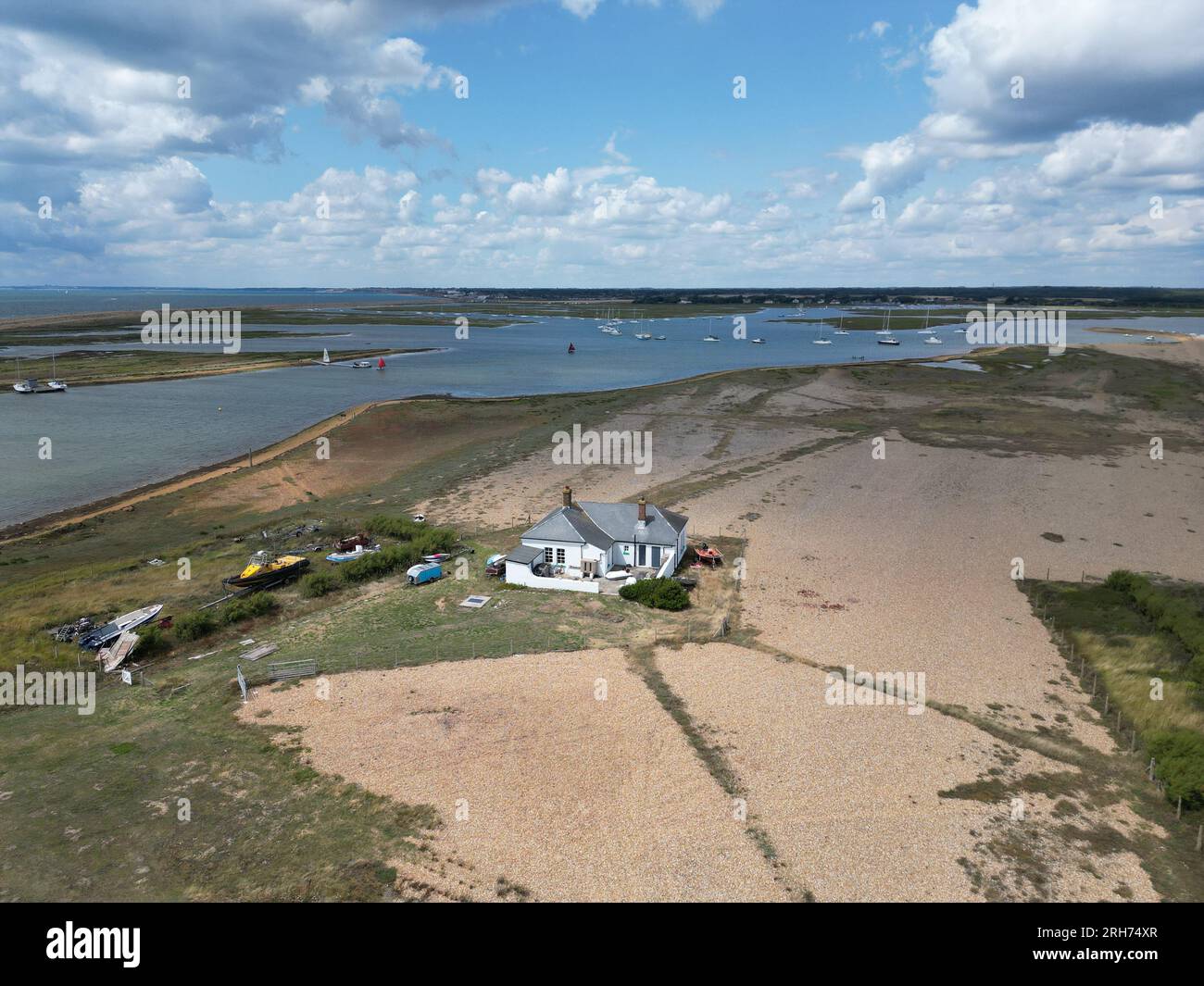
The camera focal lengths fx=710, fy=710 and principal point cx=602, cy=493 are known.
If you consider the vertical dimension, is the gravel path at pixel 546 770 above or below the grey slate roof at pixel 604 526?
below

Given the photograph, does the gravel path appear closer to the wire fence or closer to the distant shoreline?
the wire fence

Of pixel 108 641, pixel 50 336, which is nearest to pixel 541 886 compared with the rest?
pixel 108 641

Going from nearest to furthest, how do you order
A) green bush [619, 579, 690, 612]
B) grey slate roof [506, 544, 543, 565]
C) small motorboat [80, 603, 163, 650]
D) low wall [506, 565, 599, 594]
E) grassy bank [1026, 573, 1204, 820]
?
grassy bank [1026, 573, 1204, 820] < small motorboat [80, 603, 163, 650] < green bush [619, 579, 690, 612] < low wall [506, 565, 599, 594] < grey slate roof [506, 544, 543, 565]

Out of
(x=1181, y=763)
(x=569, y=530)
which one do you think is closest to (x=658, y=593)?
(x=569, y=530)

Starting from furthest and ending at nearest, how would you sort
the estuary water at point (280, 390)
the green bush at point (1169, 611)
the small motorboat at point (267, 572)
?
the estuary water at point (280, 390) → the small motorboat at point (267, 572) → the green bush at point (1169, 611)

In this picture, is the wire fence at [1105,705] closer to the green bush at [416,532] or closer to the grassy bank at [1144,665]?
the grassy bank at [1144,665]

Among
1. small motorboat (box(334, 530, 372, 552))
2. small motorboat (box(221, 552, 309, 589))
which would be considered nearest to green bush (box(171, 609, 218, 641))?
small motorboat (box(221, 552, 309, 589))

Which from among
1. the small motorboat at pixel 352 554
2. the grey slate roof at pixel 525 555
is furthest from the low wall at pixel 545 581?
the small motorboat at pixel 352 554
